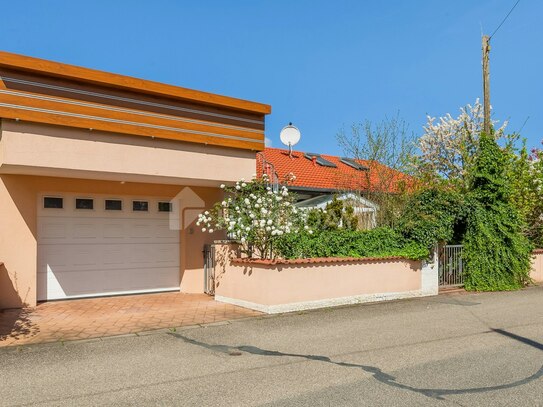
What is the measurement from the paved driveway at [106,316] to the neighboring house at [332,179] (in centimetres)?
372

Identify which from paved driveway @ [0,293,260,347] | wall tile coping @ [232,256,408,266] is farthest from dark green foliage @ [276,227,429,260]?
paved driveway @ [0,293,260,347]

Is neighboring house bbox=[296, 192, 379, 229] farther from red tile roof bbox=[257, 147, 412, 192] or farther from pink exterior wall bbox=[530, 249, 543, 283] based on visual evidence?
pink exterior wall bbox=[530, 249, 543, 283]

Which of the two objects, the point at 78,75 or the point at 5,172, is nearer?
the point at 78,75

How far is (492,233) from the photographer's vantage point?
1307cm

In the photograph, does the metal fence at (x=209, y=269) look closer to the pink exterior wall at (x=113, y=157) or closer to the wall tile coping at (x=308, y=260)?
the wall tile coping at (x=308, y=260)

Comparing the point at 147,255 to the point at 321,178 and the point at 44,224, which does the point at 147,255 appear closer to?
the point at 44,224

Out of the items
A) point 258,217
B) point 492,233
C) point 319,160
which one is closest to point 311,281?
point 258,217

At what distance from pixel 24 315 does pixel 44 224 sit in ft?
6.98

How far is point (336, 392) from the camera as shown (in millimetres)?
4934

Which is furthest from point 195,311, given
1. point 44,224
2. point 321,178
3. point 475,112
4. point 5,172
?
point 475,112

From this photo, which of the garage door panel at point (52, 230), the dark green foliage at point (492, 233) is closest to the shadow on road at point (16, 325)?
the garage door panel at point (52, 230)

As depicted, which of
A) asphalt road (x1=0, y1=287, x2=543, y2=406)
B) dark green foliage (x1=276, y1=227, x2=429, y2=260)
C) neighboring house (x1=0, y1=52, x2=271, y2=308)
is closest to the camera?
asphalt road (x1=0, y1=287, x2=543, y2=406)

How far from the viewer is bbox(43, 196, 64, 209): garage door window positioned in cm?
1041

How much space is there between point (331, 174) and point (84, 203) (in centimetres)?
1178
